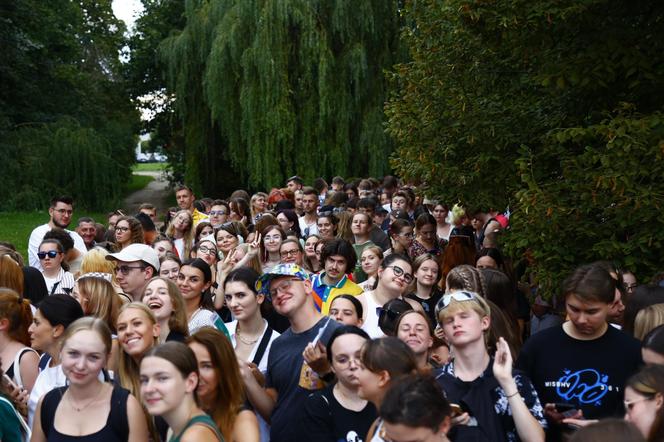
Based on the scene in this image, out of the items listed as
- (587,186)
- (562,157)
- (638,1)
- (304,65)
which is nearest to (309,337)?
(587,186)

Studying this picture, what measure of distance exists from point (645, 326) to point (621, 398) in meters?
0.74

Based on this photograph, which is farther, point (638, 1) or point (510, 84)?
point (510, 84)

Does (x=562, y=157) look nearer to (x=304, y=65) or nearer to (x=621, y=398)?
(x=621, y=398)

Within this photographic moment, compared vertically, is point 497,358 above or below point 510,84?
below

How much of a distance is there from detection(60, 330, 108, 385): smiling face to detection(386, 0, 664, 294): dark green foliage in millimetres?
4230

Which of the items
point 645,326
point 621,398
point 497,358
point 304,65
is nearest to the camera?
point 497,358

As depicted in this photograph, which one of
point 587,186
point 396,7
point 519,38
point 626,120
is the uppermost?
point 396,7

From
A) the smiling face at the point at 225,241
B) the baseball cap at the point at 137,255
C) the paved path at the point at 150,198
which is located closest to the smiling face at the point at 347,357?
the baseball cap at the point at 137,255

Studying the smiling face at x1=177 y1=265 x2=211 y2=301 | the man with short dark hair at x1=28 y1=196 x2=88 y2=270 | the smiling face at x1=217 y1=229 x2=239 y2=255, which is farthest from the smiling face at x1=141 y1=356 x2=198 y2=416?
the man with short dark hair at x1=28 y1=196 x2=88 y2=270

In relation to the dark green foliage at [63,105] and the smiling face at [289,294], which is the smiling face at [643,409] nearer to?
the smiling face at [289,294]

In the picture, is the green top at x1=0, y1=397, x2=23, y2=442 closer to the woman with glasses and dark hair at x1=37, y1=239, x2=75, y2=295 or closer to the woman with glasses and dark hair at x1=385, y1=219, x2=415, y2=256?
the woman with glasses and dark hair at x1=37, y1=239, x2=75, y2=295

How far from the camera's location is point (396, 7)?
72.9 feet

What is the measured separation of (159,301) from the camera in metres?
6.14

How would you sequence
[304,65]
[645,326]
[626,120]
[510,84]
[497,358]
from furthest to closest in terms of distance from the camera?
[304,65] → [510,84] → [626,120] → [645,326] → [497,358]
